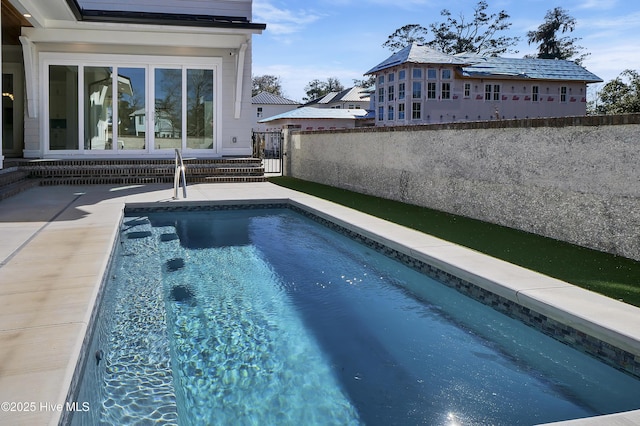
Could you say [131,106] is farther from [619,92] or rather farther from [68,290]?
[619,92]

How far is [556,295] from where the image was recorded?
4043mm

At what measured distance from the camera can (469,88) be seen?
1223 inches

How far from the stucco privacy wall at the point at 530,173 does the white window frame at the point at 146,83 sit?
4922 mm

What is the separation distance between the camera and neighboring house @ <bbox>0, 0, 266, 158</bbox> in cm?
1278

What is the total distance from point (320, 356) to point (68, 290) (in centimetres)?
184

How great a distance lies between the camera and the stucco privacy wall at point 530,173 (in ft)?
18.6

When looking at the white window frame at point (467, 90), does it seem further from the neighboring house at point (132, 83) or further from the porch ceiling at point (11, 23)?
the porch ceiling at point (11, 23)

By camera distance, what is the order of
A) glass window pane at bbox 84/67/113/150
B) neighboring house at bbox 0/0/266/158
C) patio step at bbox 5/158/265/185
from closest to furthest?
patio step at bbox 5/158/265/185
neighboring house at bbox 0/0/266/158
glass window pane at bbox 84/67/113/150

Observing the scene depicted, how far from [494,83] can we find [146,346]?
31231 millimetres

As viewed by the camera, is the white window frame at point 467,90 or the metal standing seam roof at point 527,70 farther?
the white window frame at point 467,90

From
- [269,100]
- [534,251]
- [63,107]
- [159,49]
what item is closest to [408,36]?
[269,100]

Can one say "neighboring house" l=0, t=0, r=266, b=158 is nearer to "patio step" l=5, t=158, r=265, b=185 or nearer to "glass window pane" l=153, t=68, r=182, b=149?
"glass window pane" l=153, t=68, r=182, b=149

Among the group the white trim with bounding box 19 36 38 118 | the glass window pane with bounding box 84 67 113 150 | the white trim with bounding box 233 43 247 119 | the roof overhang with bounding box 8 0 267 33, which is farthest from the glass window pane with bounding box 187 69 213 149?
the white trim with bounding box 19 36 38 118

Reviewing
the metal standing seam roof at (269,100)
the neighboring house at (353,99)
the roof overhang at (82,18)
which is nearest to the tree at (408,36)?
the neighboring house at (353,99)
